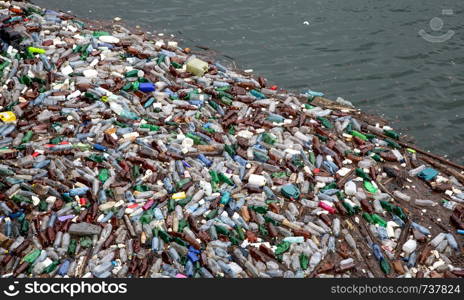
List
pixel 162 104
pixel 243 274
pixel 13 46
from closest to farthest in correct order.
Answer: pixel 243 274
pixel 162 104
pixel 13 46

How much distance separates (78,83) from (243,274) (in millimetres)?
5983

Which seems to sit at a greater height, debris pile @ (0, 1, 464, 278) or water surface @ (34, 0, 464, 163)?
water surface @ (34, 0, 464, 163)

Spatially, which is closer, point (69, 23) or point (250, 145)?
point (250, 145)

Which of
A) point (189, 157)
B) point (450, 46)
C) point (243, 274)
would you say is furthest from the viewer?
point (450, 46)

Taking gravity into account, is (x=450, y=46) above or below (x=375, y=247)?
above

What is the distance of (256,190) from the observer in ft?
27.0

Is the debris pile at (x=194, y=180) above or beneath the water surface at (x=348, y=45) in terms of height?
beneath

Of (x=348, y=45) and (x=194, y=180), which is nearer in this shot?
(x=194, y=180)

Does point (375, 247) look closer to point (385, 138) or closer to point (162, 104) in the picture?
point (385, 138)

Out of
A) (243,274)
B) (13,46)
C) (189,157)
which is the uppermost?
(13,46)

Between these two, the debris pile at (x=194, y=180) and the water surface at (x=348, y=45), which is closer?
the debris pile at (x=194, y=180)

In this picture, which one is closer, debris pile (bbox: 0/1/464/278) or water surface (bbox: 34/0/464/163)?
debris pile (bbox: 0/1/464/278)

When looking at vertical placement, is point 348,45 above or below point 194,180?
above

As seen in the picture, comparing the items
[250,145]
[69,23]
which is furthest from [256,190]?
[69,23]
